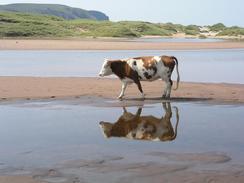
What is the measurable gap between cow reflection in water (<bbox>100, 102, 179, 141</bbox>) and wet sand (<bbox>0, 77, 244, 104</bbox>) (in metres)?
3.88

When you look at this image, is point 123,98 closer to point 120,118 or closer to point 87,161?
point 120,118

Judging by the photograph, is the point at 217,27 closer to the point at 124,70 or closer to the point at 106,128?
the point at 124,70

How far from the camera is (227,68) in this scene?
28.9 metres

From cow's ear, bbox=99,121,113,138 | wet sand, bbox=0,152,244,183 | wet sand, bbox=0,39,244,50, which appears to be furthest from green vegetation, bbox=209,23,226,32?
wet sand, bbox=0,152,244,183

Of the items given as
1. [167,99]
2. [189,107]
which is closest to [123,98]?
[167,99]

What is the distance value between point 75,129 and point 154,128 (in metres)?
1.68

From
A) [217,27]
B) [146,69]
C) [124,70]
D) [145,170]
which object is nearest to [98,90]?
[124,70]

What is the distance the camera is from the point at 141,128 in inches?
450

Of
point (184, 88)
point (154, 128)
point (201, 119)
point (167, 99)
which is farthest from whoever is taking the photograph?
point (184, 88)

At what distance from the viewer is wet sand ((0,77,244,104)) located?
1738 cm

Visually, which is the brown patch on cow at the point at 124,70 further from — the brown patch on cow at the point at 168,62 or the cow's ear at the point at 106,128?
the cow's ear at the point at 106,128

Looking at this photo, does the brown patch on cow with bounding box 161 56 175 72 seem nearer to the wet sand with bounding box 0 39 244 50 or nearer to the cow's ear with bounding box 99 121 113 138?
the cow's ear with bounding box 99 121 113 138

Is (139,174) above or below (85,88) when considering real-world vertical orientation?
above

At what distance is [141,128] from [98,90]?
26.5 feet
